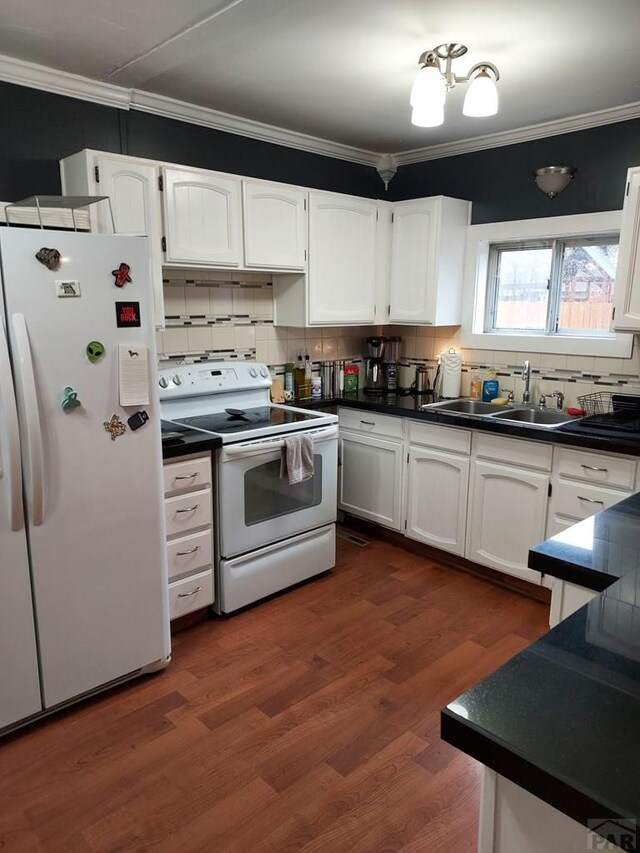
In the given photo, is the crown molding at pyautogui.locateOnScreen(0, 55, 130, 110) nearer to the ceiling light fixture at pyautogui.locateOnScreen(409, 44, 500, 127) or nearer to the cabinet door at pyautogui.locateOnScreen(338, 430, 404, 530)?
the ceiling light fixture at pyautogui.locateOnScreen(409, 44, 500, 127)

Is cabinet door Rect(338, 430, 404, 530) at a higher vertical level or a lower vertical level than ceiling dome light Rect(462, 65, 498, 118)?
lower

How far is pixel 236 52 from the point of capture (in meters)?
2.36

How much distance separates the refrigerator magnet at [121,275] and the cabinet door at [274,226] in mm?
1096

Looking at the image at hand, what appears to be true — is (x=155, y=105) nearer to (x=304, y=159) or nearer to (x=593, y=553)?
(x=304, y=159)

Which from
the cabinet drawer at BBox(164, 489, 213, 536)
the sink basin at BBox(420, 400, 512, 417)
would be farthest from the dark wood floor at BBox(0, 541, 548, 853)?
the sink basin at BBox(420, 400, 512, 417)

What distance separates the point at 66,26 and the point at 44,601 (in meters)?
2.02

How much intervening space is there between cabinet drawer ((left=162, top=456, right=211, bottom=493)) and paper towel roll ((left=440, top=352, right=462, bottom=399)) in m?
1.71

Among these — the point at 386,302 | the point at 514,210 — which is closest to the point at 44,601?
the point at 386,302

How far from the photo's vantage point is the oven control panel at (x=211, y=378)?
119 inches

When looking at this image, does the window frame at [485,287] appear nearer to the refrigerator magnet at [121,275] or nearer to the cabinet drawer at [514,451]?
the cabinet drawer at [514,451]

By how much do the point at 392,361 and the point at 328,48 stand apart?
2.09 m

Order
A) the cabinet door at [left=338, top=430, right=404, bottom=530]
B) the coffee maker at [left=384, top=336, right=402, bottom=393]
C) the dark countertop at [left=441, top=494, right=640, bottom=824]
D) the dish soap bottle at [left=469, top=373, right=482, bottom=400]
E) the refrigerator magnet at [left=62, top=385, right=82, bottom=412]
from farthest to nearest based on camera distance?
1. the coffee maker at [left=384, top=336, right=402, bottom=393]
2. the dish soap bottle at [left=469, top=373, right=482, bottom=400]
3. the cabinet door at [left=338, top=430, right=404, bottom=530]
4. the refrigerator magnet at [left=62, top=385, right=82, bottom=412]
5. the dark countertop at [left=441, top=494, right=640, bottom=824]

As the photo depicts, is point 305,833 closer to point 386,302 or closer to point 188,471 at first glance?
point 188,471

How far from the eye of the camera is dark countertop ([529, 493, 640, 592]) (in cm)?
125
